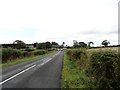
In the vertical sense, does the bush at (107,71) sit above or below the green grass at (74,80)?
above

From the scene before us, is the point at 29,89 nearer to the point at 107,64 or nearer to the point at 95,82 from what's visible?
the point at 95,82

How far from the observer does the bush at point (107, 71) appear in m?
10.2

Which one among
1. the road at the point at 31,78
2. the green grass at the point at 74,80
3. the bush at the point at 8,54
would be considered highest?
the bush at the point at 8,54

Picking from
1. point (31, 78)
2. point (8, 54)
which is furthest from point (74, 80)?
point (8, 54)

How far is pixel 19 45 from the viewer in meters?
129

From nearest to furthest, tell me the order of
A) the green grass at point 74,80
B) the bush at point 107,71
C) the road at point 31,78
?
the bush at point 107,71
the green grass at point 74,80
the road at point 31,78

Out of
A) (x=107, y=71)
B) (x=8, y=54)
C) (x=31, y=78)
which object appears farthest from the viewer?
(x=8, y=54)

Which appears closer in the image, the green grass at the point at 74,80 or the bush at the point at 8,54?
the green grass at the point at 74,80

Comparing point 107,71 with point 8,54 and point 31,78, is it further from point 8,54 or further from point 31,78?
point 8,54

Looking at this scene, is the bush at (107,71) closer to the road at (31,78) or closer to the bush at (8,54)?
the road at (31,78)

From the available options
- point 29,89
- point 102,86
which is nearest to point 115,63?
point 102,86

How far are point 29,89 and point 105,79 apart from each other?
11.7ft

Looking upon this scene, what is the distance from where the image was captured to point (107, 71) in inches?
415

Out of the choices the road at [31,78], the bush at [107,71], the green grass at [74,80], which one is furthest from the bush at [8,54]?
the bush at [107,71]
